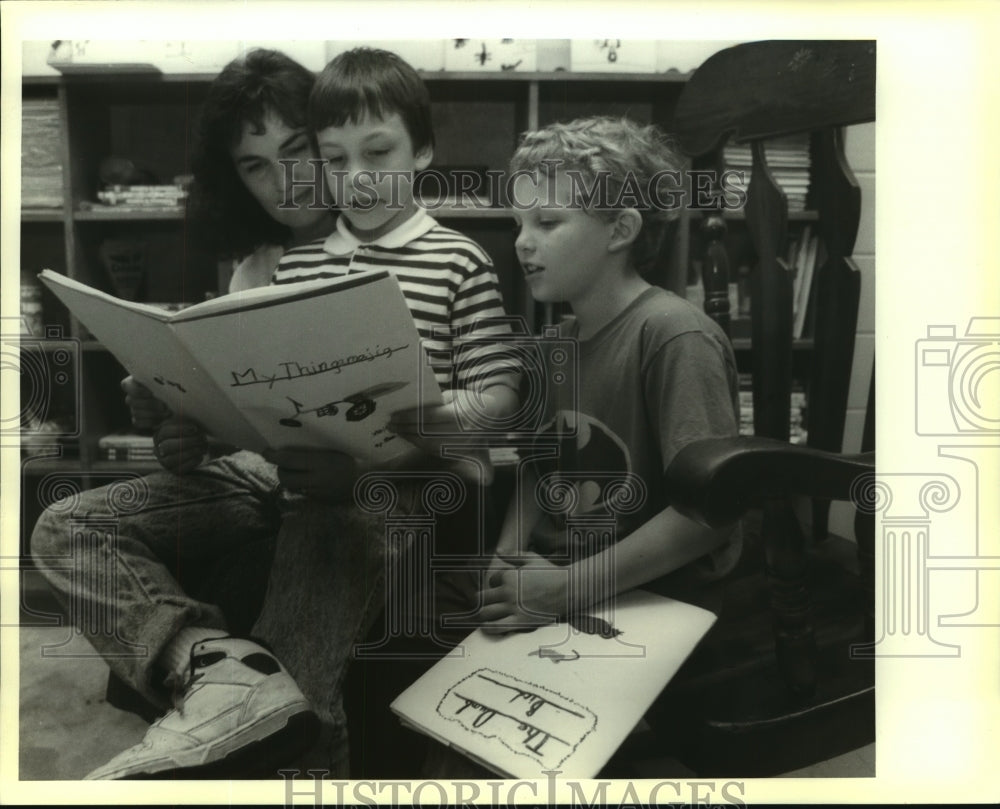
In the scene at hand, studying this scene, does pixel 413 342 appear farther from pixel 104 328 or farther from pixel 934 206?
pixel 934 206

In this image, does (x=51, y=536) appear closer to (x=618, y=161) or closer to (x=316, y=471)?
(x=316, y=471)

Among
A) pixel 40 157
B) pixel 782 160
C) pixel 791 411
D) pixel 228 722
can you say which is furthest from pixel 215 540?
pixel 782 160

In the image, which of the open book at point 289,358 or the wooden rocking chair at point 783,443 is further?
the wooden rocking chair at point 783,443

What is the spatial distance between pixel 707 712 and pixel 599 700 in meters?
0.15

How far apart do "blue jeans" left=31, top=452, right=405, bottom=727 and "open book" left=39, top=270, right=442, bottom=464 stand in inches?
3.9

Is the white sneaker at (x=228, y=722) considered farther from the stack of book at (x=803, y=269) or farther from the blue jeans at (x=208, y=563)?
the stack of book at (x=803, y=269)

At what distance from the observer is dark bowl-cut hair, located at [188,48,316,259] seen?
137cm

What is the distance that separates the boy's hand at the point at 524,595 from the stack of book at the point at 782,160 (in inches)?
24.6

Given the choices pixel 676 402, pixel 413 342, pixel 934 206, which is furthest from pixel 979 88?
pixel 413 342

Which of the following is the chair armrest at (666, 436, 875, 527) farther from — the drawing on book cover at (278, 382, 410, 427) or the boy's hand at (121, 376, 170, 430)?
the boy's hand at (121, 376, 170, 430)

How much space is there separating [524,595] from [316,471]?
35 centimetres

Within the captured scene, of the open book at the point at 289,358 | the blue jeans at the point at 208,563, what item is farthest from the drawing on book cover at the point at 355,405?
the blue jeans at the point at 208,563

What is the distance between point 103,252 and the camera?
4.61ft

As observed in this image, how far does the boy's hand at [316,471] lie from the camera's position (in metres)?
1.36
